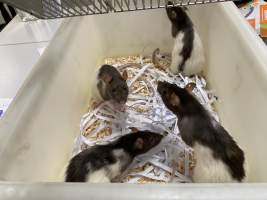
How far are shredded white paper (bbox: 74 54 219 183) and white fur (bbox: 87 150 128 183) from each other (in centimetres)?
9

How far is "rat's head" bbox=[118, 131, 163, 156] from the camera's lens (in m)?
1.20

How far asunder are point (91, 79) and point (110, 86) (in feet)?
0.68

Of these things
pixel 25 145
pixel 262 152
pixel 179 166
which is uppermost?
pixel 25 145

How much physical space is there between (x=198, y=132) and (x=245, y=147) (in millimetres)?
202

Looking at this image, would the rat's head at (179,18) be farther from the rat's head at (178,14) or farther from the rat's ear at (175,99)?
the rat's ear at (175,99)

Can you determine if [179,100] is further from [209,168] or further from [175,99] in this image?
[209,168]

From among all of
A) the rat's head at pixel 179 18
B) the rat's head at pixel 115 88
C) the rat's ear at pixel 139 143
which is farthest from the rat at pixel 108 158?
the rat's head at pixel 179 18

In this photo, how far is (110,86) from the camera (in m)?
1.44

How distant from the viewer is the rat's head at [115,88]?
→ 56.6 inches

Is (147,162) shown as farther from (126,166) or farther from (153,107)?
(153,107)

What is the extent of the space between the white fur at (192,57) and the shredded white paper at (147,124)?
0.15 ft

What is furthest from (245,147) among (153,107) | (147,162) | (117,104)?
(117,104)

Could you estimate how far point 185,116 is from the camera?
46.4 inches

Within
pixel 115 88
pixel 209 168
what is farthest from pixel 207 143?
pixel 115 88
